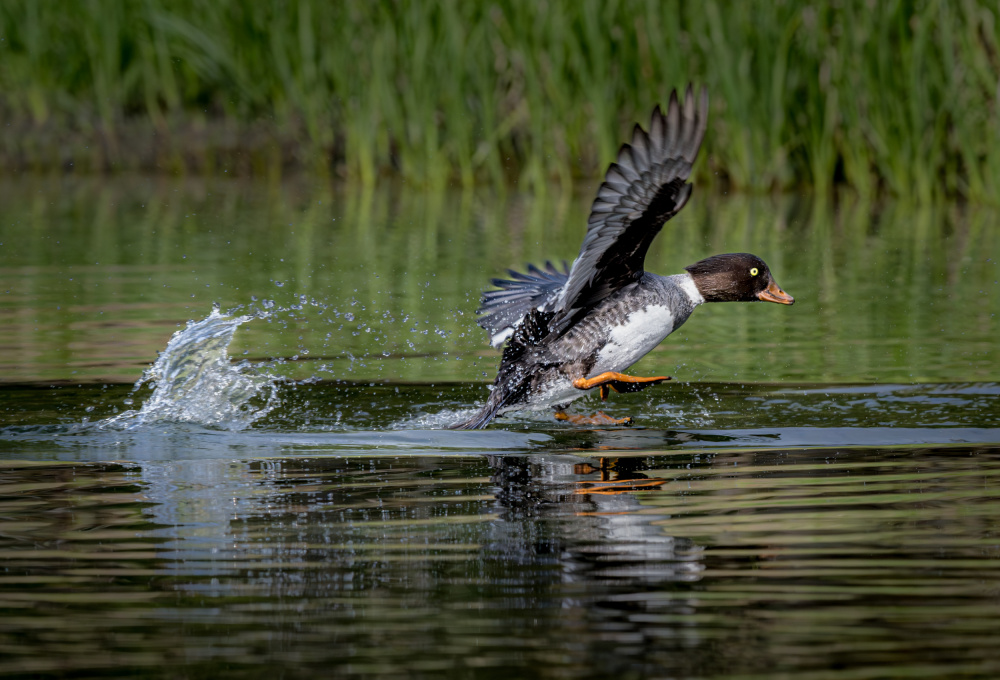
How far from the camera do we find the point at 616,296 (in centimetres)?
607

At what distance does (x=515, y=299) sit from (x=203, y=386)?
1539mm

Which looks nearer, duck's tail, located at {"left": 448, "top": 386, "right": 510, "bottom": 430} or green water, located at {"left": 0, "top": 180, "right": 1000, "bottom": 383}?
duck's tail, located at {"left": 448, "top": 386, "right": 510, "bottom": 430}

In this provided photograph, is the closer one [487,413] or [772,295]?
[487,413]

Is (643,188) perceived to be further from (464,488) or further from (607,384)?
(464,488)

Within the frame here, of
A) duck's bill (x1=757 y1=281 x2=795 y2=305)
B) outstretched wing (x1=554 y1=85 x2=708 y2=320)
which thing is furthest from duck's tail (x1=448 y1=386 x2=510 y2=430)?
duck's bill (x1=757 y1=281 x2=795 y2=305)

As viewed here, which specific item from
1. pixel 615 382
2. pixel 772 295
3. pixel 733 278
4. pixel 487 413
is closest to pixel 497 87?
pixel 772 295

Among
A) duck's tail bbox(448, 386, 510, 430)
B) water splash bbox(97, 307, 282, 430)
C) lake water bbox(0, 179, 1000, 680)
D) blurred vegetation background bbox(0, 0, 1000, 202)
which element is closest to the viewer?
lake water bbox(0, 179, 1000, 680)

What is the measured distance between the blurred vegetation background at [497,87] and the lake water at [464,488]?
12.7 feet

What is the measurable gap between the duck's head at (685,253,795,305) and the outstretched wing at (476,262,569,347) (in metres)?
0.63

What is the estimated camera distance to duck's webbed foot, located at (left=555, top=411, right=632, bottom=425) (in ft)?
19.3

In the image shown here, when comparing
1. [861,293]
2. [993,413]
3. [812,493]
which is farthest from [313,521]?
[861,293]

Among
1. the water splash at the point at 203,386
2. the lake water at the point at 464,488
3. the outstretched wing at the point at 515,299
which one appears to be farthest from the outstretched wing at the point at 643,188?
the water splash at the point at 203,386

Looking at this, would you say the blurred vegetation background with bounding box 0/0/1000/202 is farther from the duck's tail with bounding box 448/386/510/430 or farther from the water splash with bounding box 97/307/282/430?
the water splash with bounding box 97/307/282/430

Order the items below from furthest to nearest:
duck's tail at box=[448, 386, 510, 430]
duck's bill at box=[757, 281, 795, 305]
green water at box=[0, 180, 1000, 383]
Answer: green water at box=[0, 180, 1000, 383] → duck's bill at box=[757, 281, 795, 305] → duck's tail at box=[448, 386, 510, 430]
